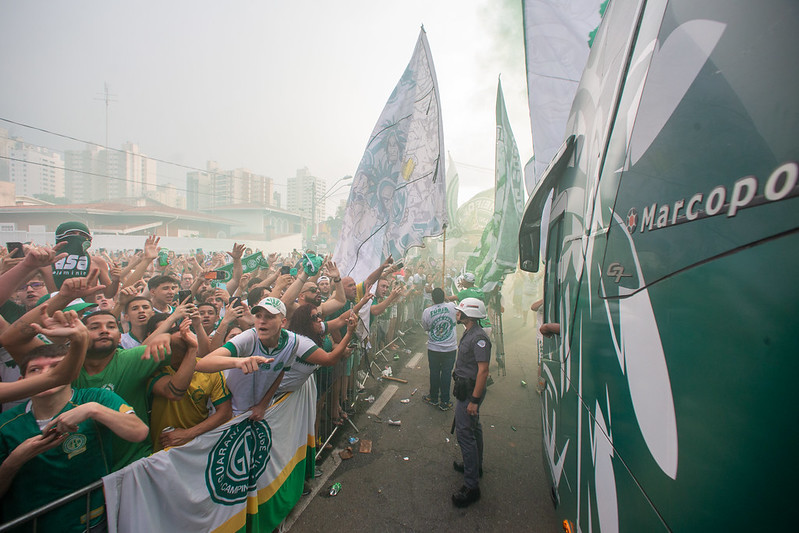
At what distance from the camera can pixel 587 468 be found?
1730mm

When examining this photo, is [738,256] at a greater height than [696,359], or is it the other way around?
[738,256]

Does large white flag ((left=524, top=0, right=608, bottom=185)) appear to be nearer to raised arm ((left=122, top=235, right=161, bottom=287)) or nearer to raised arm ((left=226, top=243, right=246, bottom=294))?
raised arm ((left=226, top=243, right=246, bottom=294))

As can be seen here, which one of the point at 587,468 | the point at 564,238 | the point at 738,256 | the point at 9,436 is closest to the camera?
the point at 738,256

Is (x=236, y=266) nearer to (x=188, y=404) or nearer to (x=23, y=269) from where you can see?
(x=23, y=269)

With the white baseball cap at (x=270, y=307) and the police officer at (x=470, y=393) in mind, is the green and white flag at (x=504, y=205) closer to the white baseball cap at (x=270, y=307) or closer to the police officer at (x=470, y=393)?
the police officer at (x=470, y=393)

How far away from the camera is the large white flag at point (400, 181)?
5160mm

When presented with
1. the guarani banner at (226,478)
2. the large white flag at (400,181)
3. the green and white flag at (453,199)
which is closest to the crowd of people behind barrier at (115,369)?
the guarani banner at (226,478)

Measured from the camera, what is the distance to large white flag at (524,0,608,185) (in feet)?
15.9

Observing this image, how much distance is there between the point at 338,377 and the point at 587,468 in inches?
157

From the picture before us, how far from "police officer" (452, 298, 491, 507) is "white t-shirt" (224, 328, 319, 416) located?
191 cm

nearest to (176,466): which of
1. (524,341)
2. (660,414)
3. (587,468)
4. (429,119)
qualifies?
(587,468)

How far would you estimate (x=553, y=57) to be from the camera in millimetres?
5156

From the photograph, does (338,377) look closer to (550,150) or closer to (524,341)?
(550,150)

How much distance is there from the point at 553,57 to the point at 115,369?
6590mm
